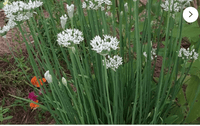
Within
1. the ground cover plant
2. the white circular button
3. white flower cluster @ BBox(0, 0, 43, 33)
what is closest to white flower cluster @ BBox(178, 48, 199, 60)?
the ground cover plant

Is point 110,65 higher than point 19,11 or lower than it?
lower

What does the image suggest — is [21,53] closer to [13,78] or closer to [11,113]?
[13,78]

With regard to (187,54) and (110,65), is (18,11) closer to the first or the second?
(110,65)

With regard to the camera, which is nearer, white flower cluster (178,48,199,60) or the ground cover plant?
the ground cover plant

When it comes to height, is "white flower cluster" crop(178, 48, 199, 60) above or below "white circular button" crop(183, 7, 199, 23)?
below

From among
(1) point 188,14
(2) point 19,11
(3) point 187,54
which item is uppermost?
(2) point 19,11

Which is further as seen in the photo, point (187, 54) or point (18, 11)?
point (187, 54)

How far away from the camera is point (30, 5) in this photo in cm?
83

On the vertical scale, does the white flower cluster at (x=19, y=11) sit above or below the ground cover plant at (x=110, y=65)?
above

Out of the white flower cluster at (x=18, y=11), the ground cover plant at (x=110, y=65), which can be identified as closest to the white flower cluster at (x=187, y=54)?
the ground cover plant at (x=110, y=65)

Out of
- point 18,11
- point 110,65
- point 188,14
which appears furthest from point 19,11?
point 188,14

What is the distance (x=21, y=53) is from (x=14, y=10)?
5.61 feet

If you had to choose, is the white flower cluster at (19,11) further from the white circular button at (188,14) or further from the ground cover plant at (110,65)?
the white circular button at (188,14)

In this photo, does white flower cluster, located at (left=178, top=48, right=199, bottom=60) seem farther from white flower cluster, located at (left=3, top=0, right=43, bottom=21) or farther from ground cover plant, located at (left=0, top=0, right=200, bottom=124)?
white flower cluster, located at (left=3, top=0, right=43, bottom=21)
